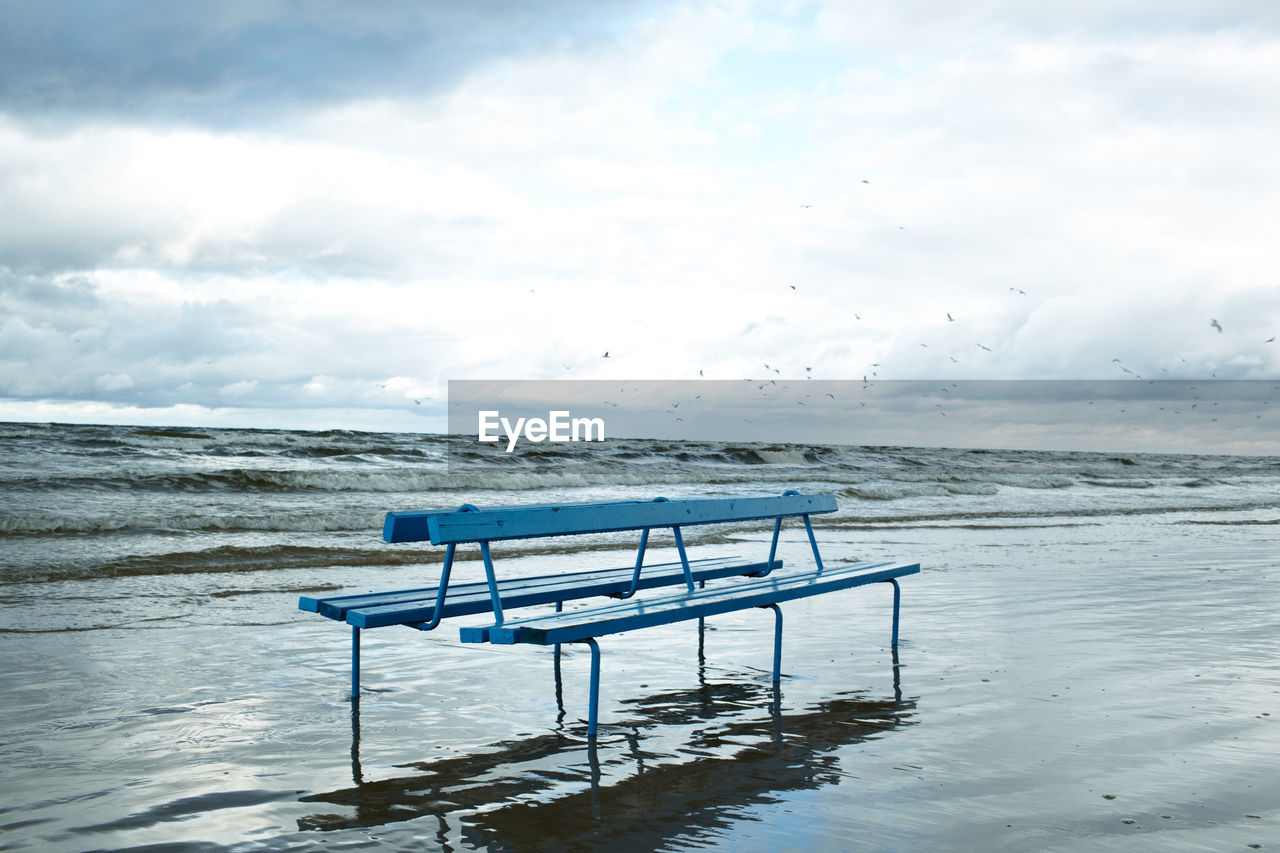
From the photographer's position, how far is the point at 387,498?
1806cm

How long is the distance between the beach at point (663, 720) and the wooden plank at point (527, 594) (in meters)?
0.43

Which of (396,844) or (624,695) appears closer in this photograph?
(396,844)

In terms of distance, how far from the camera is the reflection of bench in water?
3.10 m

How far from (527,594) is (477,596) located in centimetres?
27

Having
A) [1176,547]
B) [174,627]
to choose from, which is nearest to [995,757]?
[174,627]

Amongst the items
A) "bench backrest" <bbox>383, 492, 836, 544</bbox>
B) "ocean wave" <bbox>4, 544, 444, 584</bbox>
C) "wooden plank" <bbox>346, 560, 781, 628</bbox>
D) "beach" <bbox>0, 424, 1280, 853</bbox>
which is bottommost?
"ocean wave" <bbox>4, 544, 444, 584</bbox>

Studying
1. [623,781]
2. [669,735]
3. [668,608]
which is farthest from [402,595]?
[623,781]

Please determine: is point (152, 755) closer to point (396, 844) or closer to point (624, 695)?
point (396, 844)

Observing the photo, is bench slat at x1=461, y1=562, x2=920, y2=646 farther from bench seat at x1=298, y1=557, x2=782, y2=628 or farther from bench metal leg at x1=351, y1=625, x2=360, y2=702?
bench metal leg at x1=351, y1=625, x2=360, y2=702

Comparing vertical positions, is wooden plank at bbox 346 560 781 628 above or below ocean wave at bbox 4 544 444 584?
above

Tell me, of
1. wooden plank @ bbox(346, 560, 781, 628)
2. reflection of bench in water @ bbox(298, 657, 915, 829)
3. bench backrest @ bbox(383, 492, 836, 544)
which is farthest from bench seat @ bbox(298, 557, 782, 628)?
reflection of bench in water @ bbox(298, 657, 915, 829)

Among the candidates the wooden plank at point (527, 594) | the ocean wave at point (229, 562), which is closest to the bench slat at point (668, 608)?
the wooden plank at point (527, 594)

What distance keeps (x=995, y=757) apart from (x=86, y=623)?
20.2 ft

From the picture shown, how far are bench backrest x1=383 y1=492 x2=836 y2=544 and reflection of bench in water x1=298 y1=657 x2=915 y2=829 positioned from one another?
898 millimetres
